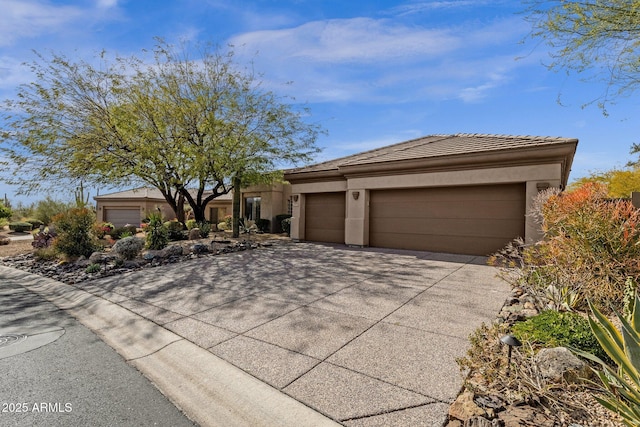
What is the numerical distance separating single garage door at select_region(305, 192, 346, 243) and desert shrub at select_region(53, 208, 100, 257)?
883cm

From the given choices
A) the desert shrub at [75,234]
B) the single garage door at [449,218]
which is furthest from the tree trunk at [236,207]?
A: the single garage door at [449,218]

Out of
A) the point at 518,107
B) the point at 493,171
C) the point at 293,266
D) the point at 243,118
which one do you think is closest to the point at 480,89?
the point at 518,107

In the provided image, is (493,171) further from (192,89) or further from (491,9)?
(192,89)

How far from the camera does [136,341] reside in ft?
13.5

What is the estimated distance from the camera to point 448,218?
429 inches

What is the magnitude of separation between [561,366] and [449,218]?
8716mm

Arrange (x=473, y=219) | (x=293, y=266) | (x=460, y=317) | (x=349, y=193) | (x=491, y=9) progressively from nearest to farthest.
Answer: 1. (x=460, y=317)
2. (x=491, y=9)
3. (x=293, y=266)
4. (x=473, y=219)
5. (x=349, y=193)

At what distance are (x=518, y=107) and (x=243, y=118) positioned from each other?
36.4ft

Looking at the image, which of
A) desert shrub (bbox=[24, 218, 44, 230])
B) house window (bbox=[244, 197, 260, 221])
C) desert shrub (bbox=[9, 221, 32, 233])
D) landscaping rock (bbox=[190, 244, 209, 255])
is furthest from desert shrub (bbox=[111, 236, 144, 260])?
desert shrub (bbox=[24, 218, 44, 230])

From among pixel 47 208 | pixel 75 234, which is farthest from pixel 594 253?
pixel 47 208

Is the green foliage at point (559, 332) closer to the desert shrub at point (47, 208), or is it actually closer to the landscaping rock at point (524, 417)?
the landscaping rock at point (524, 417)

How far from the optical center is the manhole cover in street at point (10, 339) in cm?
399

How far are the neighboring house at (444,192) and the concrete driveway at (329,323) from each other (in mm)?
2205

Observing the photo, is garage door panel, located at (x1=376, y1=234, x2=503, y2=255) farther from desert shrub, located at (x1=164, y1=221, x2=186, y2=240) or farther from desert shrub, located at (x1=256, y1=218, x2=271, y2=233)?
desert shrub, located at (x1=164, y1=221, x2=186, y2=240)
